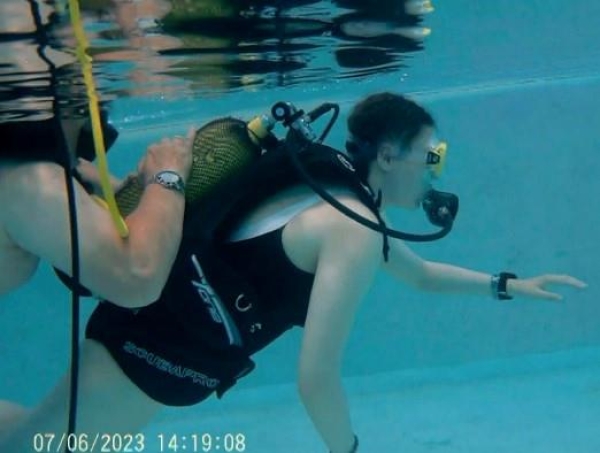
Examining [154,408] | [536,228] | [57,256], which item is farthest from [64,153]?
[536,228]

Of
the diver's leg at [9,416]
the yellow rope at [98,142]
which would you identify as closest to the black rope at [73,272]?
the yellow rope at [98,142]

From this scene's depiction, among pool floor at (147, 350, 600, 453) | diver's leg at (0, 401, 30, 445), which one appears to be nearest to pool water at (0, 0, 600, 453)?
pool floor at (147, 350, 600, 453)

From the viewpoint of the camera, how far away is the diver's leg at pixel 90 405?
14.5 ft

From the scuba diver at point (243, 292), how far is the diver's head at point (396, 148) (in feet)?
1.86

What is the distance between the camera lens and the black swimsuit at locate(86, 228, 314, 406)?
443cm

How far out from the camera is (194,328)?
4.45m

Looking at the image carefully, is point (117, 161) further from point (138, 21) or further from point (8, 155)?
point (8, 155)

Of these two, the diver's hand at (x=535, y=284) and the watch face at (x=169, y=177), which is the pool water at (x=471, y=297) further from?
the watch face at (x=169, y=177)

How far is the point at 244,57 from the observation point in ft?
24.3

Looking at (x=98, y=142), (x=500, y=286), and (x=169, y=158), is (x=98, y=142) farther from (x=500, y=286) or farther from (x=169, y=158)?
(x=500, y=286)

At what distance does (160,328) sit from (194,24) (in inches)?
101

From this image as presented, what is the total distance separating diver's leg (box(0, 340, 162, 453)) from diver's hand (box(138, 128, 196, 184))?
3.81 ft

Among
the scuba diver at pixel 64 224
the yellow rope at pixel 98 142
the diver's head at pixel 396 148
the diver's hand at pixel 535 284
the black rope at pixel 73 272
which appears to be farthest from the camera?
the diver's hand at pixel 535 284

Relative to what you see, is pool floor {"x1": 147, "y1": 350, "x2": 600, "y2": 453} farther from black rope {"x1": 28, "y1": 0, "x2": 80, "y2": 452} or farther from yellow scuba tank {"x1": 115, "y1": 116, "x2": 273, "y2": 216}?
black rope {"x1": 28, "y1": 0, "x2": 80, "y2": 452}
